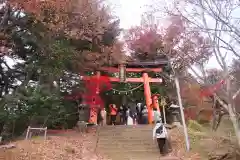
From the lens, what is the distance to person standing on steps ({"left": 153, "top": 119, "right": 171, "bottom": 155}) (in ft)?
39.4

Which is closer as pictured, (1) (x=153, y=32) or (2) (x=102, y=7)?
(2) (x=102, y=7)

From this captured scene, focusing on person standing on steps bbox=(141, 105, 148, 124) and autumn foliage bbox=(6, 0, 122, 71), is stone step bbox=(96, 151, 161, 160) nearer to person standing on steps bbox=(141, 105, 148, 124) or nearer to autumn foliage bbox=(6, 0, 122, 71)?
autumn foliage bbox=(6, 0, 122, 71)

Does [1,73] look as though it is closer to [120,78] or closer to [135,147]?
[120,78]

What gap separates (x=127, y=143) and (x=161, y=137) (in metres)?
2.09

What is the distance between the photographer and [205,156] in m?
11.4

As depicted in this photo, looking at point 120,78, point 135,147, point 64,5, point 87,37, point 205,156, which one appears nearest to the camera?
point 205,156

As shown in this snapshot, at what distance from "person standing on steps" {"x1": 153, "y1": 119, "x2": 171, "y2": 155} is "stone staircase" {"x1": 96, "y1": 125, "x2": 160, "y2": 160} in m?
0.33

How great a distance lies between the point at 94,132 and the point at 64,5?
6861 millimetres

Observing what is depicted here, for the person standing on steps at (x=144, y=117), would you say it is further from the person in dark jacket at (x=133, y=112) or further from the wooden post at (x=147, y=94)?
the wooden post at (x=147, y=94)

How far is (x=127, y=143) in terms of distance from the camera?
13.4 m

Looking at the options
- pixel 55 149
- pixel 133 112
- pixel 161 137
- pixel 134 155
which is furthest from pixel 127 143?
pixel 133 112

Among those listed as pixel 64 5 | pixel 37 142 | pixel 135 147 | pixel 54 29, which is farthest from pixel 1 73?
pixel 135 147

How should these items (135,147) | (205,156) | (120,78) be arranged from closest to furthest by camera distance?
(205,156) → (135,147) → (120,78)

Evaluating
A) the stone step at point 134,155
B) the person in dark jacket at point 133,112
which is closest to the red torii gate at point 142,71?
the person in dark jacket at point 133,112
